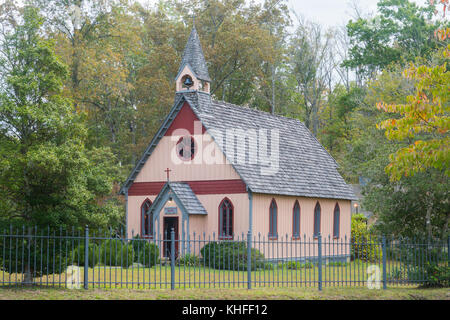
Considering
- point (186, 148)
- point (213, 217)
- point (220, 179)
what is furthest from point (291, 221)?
point (186, 148)

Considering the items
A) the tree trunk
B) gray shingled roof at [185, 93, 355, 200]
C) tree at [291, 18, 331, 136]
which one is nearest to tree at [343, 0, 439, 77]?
tree at [291, 18, 331, 136]

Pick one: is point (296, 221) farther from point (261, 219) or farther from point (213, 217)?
point (213, 217)

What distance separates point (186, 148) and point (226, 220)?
463 centimetres

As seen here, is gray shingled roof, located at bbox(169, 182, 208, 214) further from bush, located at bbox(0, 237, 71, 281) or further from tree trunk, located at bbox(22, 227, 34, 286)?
tree trunk, located at bbox(22, 227, 34, 286)

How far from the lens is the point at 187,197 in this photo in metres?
32.8

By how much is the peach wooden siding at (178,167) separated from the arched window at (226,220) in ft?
4.49

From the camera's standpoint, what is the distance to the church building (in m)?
32.2

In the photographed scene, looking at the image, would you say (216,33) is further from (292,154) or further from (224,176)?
(224,176)

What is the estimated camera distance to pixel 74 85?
45469 millimetres

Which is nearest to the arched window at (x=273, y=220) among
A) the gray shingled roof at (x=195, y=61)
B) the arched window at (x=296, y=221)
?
the arched window at (x=296, y=221)

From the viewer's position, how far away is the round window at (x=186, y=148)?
33688 millimetres

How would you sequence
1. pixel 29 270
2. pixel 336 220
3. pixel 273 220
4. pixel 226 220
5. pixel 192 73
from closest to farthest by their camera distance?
1. pixel 29 270
2. pixel 226 220
3. pixel 273 220
4. pixel 192 73
5. pixel 336 220

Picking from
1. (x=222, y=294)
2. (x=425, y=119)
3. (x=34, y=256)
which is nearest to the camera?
(x=222, y=294)

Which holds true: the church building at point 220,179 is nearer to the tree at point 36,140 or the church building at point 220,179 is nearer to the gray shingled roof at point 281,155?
the gray shingled roof at point 281,155
